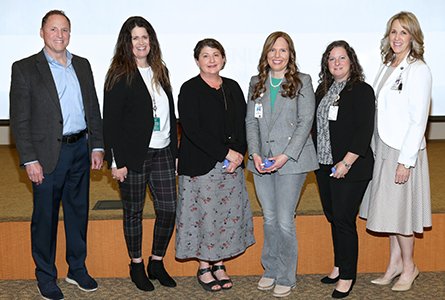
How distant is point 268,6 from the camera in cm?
499

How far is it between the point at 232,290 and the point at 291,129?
984 millimetres

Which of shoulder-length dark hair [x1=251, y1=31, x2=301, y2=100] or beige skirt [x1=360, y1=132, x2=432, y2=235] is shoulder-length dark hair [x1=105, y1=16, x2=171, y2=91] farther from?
beige skirt [x1=360, y1=132, x2=432, y2=235]

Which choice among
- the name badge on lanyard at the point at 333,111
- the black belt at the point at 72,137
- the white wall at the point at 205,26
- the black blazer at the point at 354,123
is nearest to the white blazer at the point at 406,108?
the black blazer at the point at 354,123

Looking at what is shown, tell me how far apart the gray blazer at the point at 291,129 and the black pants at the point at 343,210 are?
14 cm

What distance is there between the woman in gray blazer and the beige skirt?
0.34 m

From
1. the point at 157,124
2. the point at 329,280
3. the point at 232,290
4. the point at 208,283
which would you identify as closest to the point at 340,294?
the point at 329,280

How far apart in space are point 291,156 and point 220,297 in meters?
0.88

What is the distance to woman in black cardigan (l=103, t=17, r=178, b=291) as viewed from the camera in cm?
310

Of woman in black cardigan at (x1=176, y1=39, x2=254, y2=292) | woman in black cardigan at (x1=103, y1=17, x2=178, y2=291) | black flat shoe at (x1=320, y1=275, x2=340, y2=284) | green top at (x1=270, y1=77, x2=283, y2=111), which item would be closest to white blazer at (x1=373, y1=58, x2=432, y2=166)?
green top at (x1=270, y1=77, x2=283, y2=111)

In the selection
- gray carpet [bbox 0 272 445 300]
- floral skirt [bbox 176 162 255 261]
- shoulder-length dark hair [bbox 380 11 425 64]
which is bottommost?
gray carpet [bbox 0 272 445 300]

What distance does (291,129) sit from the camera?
312cm

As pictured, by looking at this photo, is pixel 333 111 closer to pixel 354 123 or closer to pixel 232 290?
pixel 354 123

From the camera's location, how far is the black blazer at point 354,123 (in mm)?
3014

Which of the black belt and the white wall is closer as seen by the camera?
the black belt
